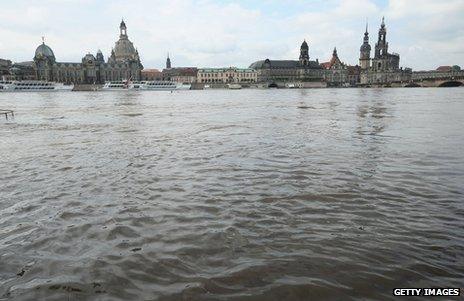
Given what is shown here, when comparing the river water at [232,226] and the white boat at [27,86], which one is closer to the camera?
the river water at [232,226]

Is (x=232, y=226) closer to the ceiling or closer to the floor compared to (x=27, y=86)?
closer to the floor

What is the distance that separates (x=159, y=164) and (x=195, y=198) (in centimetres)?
470

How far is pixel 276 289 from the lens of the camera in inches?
207

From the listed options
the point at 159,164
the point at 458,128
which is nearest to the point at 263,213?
the point at 159,164

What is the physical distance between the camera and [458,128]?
23000mm

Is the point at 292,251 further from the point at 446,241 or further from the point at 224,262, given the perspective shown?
the point at 446,241

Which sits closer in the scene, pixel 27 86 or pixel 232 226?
pixel 232 226

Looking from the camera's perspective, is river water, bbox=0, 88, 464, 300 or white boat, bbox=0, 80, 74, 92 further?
white boat, bbox=0, 80, 74, 92

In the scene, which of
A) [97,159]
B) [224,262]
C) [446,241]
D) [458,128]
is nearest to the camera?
[224,262]

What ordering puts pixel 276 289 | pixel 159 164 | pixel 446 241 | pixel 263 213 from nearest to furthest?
pixel 276 289 → pixel 446 241 → pixel 263 213 → pixel 159 164

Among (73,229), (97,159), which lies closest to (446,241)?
(73,229)

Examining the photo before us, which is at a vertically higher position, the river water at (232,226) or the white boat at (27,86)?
the white boat at (27,86)

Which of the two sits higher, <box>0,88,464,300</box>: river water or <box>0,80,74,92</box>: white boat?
<box>0,80,74,92</box>: white boat

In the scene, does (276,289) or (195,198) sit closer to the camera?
(276,289)
